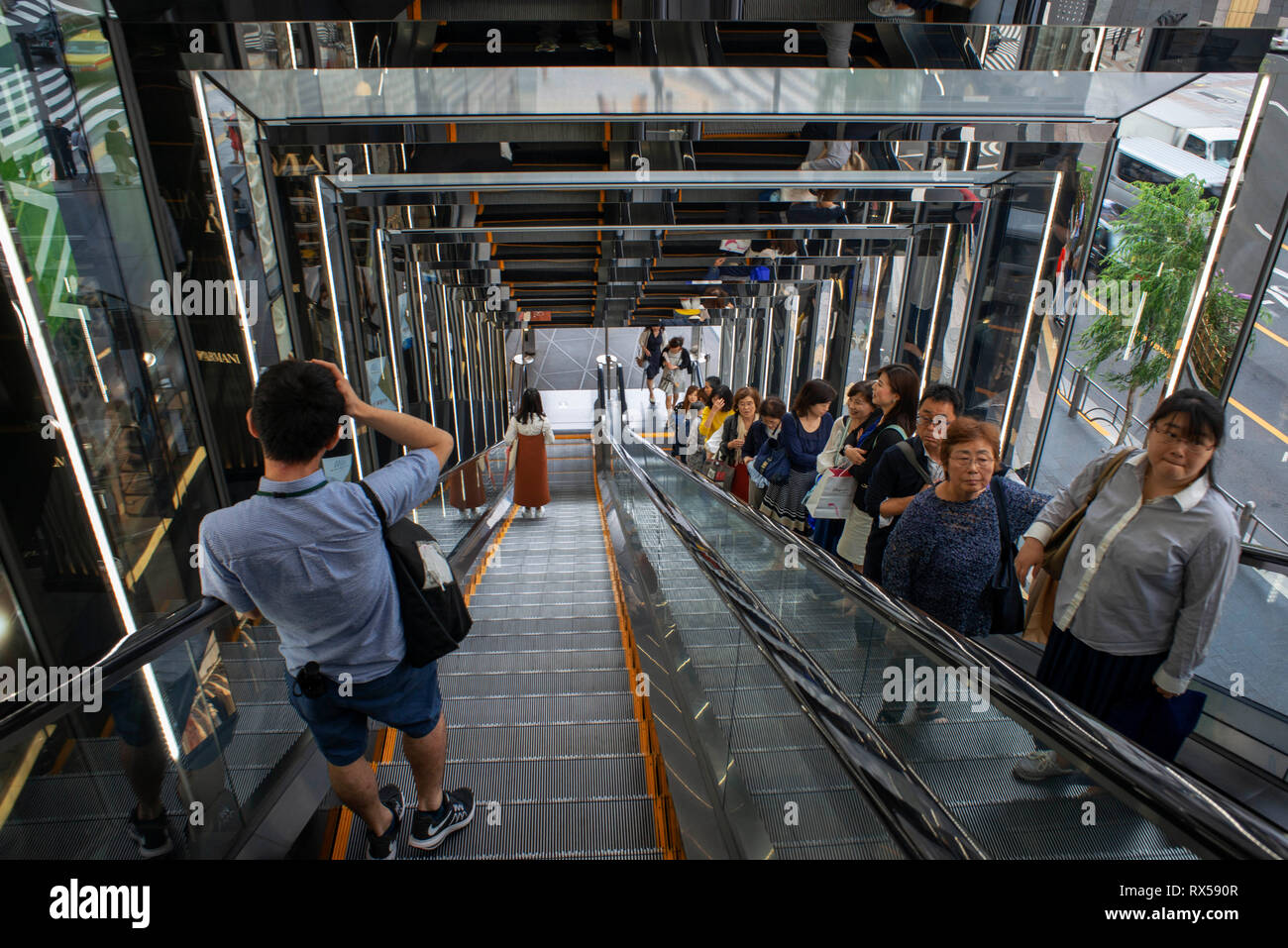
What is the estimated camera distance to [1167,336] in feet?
12.6

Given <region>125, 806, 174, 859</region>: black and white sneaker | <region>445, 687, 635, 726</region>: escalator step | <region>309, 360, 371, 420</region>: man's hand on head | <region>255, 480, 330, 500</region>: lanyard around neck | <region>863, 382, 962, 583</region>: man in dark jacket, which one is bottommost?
<region>445, 687, 635, 726</region>: escalator step

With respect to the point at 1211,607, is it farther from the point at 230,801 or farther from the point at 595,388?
the point at 595,388

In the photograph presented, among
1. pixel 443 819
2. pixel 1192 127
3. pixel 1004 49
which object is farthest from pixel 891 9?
pixel 443 819

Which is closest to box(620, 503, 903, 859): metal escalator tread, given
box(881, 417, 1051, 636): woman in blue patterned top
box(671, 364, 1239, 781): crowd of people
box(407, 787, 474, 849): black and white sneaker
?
box(671, 364, 1239, 781): crowd of people

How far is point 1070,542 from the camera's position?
2338 millimetres

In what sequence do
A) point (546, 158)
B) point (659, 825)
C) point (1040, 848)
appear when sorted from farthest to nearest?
point (546, 158) → point (659, 825) → point (1040, 848)

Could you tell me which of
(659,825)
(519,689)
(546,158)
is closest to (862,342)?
(546,158)

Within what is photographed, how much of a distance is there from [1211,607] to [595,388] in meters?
23.6

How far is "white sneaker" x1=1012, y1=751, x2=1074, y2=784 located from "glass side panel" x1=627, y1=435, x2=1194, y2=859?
0.02 m

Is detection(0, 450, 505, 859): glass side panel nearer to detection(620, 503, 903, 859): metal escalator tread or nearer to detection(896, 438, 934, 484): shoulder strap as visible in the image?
detection(620, 503, 903, 859): metal escalator tread

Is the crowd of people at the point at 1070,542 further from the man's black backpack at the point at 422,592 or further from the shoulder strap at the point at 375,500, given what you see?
the shoulder strap at the point at 375,500

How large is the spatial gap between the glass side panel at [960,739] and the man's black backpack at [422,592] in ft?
4.51

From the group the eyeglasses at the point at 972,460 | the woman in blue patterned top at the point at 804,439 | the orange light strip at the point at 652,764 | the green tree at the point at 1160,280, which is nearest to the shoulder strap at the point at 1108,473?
the eyeglasses at the point at 972,460

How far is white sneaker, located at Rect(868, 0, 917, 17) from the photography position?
3.76 meters
